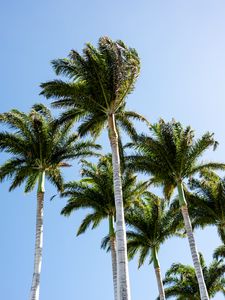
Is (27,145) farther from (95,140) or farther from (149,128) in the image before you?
(149,128)

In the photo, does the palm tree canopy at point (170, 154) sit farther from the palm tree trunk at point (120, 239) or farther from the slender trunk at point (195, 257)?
the palm tree trunk at point (120, 239)

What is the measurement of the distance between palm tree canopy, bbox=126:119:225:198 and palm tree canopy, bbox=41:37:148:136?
349cm

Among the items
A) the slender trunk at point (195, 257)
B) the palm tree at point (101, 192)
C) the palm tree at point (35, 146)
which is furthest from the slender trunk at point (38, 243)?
the slender trunk at point (195, 257)

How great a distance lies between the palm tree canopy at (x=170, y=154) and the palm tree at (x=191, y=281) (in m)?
13.0

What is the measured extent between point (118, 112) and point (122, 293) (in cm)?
1107

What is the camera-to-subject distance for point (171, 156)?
23.8 m

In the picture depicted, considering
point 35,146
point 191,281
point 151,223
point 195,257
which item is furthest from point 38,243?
point 191,281

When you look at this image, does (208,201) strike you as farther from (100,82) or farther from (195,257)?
(100,82)

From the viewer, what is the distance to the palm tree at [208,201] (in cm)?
2681

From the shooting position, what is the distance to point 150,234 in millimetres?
29703

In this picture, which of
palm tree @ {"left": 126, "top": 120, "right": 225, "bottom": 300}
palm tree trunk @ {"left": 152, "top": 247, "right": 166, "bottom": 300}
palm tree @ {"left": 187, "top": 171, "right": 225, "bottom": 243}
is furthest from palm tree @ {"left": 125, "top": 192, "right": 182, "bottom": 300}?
palm tree @ {"left": 126, "top": 120, "right": 225, "bottom": 300}

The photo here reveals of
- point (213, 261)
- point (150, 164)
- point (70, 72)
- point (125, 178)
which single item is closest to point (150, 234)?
point (125, 178)

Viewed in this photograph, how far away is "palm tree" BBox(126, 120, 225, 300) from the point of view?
→ 23.7 metres

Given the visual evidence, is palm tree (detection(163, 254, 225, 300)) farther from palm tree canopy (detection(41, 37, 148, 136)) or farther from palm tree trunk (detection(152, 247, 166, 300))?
palm tree canopy (detection(41, 37, 148, 136))
